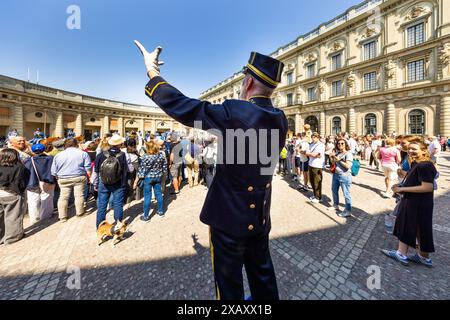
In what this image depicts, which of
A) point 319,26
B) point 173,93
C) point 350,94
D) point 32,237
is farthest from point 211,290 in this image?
point 319,26

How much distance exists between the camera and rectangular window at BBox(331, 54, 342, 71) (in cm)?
2455

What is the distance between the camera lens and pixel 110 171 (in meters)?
3.65

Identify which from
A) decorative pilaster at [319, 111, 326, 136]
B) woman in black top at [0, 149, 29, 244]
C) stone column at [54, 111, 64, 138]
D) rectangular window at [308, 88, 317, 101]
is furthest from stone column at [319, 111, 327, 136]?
stone column at [54, 111, 64, 138]

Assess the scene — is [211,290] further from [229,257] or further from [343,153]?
[343,153]

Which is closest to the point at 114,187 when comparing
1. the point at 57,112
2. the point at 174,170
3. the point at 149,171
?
the point at 149,171

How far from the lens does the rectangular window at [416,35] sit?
18344 mm

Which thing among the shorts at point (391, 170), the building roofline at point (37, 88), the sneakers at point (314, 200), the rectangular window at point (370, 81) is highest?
the building roofline at point (37, 88)

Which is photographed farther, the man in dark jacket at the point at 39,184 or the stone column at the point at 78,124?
the stone column at the point at 78,124

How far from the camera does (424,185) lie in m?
2.68

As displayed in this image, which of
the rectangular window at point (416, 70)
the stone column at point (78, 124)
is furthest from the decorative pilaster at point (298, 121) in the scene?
the stone column at point (78, 124)

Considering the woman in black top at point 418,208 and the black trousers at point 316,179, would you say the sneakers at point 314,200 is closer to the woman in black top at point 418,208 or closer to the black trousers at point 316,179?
the black trousers at point 316,179

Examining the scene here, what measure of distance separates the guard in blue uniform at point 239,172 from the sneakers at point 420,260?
291 centimetres

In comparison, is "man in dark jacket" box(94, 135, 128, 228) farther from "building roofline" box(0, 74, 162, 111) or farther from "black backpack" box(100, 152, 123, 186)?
"building roofline" box(0, 74, 162, 111)

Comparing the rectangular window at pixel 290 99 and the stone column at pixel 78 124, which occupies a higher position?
the rectangular window at pixel 290 99
